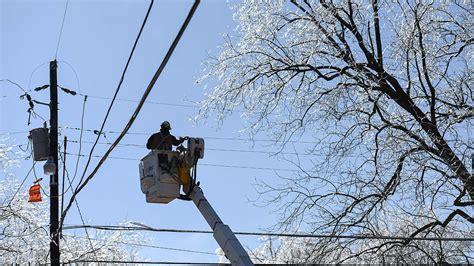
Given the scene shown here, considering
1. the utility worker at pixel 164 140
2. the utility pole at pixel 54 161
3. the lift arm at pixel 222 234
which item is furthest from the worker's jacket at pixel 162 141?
the utility pole at pixel 54 161

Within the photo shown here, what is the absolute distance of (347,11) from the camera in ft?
38.5

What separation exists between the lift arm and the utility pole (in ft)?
18.8

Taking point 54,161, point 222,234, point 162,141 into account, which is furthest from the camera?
point 54,161

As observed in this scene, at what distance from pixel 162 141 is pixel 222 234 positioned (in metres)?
1.49

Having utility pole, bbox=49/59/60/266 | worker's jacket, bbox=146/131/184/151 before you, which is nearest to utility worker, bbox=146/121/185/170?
worker's jacket, bbox=146/131/184/151

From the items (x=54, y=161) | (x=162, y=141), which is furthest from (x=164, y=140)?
(x=54, y=161)

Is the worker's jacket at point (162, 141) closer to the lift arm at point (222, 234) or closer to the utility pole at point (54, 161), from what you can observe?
the lift arm at point (222, 234)

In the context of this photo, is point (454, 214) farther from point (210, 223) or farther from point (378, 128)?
point (210, 223)

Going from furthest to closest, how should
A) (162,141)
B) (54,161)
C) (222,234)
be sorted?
(54,161), (162,141), (222,234)

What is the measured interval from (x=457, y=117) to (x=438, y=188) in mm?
1120

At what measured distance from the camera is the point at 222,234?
8695 mm

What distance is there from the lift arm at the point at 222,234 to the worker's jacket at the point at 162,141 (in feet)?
2.14

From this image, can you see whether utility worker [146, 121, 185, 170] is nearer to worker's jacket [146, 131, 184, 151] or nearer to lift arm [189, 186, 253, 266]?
worker's jacket [146, 131, 184, 151]

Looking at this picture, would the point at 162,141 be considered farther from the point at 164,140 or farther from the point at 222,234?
the point at 222,234
